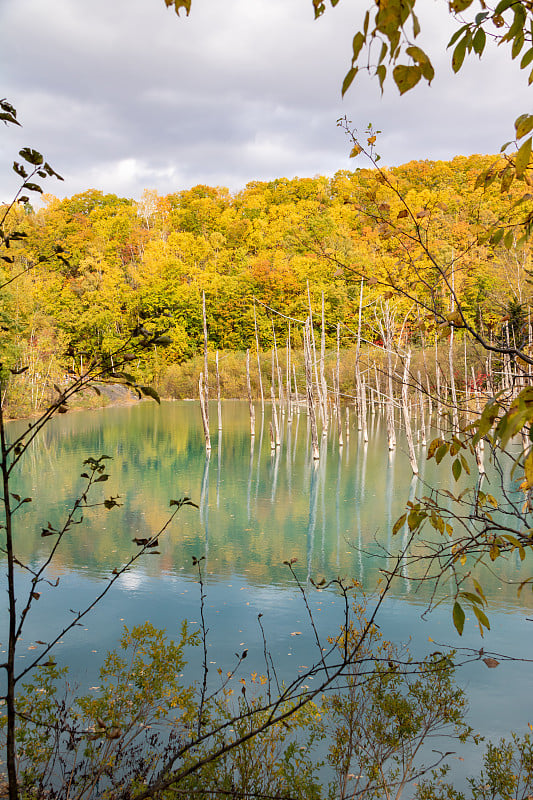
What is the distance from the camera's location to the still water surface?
469cm

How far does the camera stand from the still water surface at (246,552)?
469 centimetres

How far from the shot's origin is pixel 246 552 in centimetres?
738

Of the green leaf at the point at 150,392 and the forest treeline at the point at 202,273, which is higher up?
the forest treeline at the point at 202,273

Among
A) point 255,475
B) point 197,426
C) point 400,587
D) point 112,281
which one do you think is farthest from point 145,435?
point 112,281

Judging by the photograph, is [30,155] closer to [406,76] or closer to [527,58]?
[406,76]

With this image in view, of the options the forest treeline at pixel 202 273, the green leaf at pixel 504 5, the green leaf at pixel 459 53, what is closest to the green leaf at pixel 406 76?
the green leaf at pixel 459 53

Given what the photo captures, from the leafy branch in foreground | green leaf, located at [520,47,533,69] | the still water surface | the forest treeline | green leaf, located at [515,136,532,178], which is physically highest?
the forest treeline

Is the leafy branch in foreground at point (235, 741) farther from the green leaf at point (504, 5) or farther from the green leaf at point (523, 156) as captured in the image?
the green leaf at point (504, 5)

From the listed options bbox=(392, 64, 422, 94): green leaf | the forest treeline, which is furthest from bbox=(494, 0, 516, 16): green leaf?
the forest treeline

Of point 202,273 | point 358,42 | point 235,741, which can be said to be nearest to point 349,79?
point 358,42

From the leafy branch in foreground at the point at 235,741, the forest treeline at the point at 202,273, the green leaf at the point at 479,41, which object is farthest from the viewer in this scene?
the forest treeline at the point at 202,273

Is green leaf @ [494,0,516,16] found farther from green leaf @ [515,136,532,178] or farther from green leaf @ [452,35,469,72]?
green leaf @ [515,136,532,178]

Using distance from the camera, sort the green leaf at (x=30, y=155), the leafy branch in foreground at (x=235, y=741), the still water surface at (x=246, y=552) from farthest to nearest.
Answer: the still water surface at (x=246, y=552) < the leafy branch in foreground at (x=235, y=741) < the green leaf at (x=30, y=155)

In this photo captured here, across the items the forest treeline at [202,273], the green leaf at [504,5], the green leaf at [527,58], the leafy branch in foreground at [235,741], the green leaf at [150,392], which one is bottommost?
the leafy branch in foreground at [235,741]
